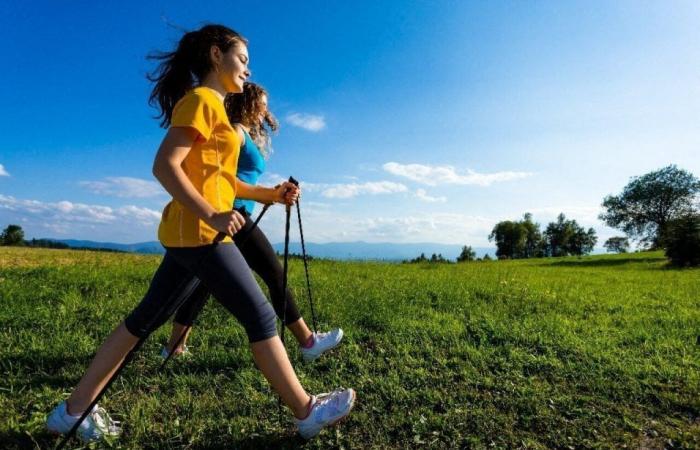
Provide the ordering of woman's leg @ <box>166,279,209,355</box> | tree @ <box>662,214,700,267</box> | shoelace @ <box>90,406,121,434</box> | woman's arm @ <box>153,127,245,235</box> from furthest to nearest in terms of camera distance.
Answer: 1. tree @ <box>662,214,700,267</box>
2. woman's leg @ <box>166,279,209,355</box>
3. shoelace @ <box>90,406,121,434</box>
4. woman's arm @ <box>153,127,245,235</box>

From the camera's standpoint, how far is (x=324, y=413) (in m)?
3.09

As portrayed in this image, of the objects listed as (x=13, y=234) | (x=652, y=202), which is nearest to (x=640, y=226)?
(x=652, y=202)

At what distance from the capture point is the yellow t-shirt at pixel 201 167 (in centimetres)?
269

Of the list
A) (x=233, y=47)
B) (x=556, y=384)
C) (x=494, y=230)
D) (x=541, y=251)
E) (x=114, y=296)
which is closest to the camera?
(x=233, y=47)

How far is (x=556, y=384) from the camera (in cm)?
444

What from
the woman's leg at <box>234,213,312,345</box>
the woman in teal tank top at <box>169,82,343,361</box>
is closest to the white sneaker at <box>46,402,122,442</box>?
the woman in teal tank top at <box>169,82,343,361</box>

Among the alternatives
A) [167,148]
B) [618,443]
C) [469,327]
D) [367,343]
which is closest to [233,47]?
[167,148]

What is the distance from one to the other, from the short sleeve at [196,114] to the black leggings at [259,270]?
1564mm

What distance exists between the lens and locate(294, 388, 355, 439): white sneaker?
3.04 meters

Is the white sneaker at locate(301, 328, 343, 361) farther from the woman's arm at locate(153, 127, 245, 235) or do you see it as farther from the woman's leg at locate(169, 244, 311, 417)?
the woman's arm at locate(153, 127, 245, 235)

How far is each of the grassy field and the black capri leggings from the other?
985mm

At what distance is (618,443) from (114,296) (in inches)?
289

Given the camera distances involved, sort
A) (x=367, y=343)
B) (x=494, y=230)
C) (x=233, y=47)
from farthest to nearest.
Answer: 1. (x=494, y=230)
2. (x=367, y=343)
3. (x=233, y=47)

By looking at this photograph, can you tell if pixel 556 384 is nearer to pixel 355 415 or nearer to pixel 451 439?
pixel 451 439
